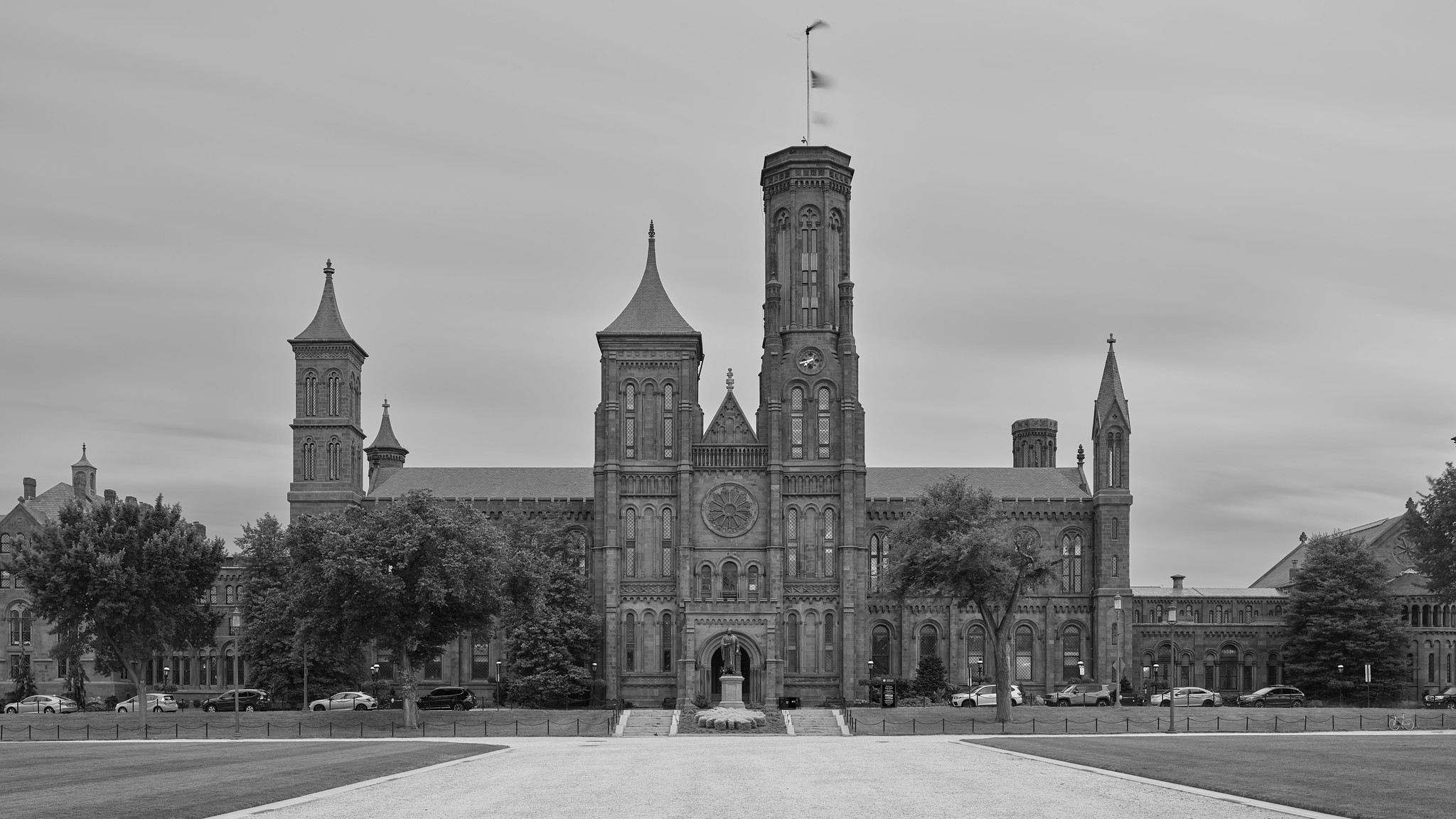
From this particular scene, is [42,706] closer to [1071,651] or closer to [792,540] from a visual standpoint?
[792,540]

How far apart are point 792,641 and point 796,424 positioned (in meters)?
14.4

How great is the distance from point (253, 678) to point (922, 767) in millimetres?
61910

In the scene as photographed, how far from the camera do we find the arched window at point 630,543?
9719 cm

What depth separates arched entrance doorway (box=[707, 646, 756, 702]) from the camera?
92125 mm

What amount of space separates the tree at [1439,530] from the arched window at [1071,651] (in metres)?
32.3

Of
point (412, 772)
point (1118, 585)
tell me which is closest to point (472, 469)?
point (1118, 585)

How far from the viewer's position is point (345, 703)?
3533 inches

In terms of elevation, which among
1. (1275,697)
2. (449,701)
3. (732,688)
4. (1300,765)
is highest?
(1300,765)

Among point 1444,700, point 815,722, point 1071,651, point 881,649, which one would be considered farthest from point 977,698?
point 1444,700

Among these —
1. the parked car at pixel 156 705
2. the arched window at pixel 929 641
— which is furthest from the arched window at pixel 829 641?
the parked car at pixel 156 705

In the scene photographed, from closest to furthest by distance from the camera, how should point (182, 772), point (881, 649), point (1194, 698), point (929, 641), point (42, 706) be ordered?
point (182, 772)
point (42, 706)
point (1194, 698)
point (881, 649)
point (929, 641)

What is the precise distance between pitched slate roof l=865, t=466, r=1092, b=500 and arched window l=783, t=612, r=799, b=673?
49.7 ft

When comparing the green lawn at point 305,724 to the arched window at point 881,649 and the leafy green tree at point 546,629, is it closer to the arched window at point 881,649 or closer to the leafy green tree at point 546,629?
the leafy green tree at point 546,629

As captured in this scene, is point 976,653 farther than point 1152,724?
Yes
